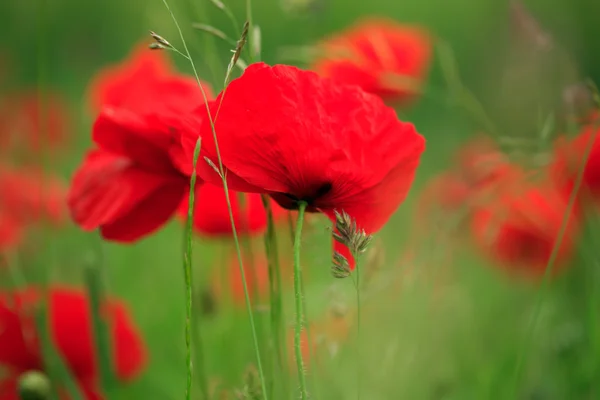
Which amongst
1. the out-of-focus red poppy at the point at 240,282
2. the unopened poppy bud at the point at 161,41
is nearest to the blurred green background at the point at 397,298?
the out-of-focus red poppy at the point at 240,282

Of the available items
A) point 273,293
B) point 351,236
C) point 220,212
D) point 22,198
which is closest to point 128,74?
point 22,198

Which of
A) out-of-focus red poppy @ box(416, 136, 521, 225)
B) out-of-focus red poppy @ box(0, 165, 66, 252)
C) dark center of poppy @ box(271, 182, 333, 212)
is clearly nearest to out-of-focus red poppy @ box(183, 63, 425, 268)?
dark center of poppy @ box(271, 182, 333, 212)

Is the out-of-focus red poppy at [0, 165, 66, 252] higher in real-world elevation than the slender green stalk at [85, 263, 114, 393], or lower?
lower

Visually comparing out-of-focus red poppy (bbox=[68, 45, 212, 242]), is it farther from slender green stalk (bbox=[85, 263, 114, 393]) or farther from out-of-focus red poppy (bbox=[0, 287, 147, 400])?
out-of-focus red poppy (bbox=[0, 287, 147, 400])

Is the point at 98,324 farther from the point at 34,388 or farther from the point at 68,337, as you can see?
the point at 68,337

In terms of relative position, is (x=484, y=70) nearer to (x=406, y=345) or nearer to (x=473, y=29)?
(x=473, y=29)

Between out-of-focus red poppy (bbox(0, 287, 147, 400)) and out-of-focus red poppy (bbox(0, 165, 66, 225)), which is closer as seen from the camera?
out-of-focus red poppy (bbox(0, 287, 147, 400))
